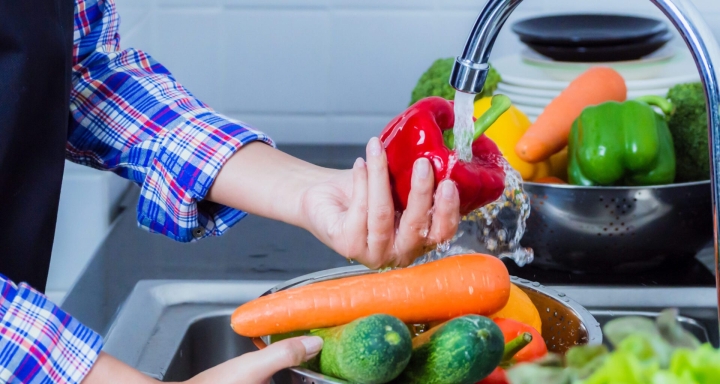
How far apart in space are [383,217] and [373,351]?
154 millimetres

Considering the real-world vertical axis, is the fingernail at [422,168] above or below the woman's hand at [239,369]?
above

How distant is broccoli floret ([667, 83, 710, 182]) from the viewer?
1.07 m

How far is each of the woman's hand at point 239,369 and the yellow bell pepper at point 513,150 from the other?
0.53m

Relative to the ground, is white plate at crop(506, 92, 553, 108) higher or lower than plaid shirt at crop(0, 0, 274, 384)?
lower

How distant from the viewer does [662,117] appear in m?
1.06

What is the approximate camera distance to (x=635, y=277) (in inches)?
40.6

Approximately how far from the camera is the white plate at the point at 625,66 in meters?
1.35

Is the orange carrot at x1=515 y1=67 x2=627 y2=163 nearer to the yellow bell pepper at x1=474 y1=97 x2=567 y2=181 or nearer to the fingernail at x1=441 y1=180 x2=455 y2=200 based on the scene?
the yellow bell pepper at x1=474 y1=97 x2=567 y2=181

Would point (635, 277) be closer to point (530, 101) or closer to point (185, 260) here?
point (530, 101)

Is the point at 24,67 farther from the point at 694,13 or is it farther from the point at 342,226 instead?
the point at 694,13

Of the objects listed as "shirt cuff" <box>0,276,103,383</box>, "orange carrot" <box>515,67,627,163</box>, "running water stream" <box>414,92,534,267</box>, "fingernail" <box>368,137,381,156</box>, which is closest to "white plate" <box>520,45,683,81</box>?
"orange carrot" <box>515,67,627,163</box>

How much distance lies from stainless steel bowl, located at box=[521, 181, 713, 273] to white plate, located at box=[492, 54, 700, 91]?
363mm

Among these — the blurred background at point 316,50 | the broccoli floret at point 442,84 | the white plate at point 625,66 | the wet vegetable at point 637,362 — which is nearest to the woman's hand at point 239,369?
the wet vegetable at point 637,362

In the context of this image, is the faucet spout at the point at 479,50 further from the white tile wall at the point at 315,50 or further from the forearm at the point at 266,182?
the white tile wall at the point at 315,50
